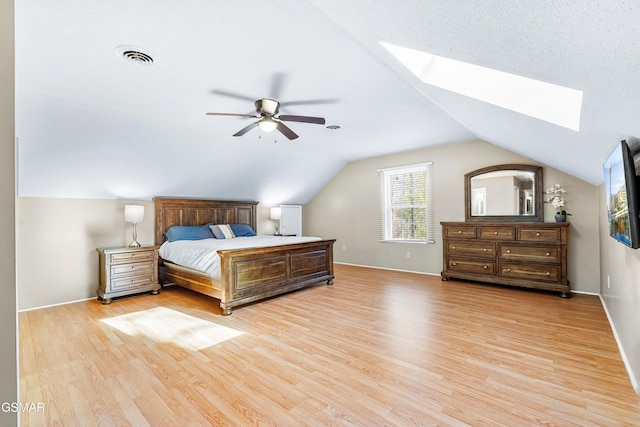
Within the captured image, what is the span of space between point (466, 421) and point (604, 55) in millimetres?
1751

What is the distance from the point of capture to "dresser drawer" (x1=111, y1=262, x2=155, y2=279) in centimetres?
383

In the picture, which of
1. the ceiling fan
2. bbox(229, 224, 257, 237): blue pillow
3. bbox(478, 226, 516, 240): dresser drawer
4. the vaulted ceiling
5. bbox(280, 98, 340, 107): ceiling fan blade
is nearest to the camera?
the vaulted ceiling

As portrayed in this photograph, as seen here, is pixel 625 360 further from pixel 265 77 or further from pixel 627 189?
pixel 265 77

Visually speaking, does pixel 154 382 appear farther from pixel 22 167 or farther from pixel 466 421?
pixel 22 167

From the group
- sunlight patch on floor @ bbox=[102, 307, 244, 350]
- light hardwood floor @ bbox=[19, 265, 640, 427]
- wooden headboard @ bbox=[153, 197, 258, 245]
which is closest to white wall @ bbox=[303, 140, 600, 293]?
light hardwood floor @ bbox=[19, 265, 640, 427]

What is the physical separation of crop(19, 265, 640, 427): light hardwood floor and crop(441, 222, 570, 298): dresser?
46cm

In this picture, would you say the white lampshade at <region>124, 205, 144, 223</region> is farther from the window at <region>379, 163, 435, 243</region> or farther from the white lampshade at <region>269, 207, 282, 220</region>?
the window at <region>379, 163, 435, 243</region>

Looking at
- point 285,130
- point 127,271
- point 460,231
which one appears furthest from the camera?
point 460,231

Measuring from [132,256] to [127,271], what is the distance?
206 mm

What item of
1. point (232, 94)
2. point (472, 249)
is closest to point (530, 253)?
point (472, 249)

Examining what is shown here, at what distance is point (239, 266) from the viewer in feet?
11.6

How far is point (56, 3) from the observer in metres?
1.56

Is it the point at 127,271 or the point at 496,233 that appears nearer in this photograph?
the point at 127,271

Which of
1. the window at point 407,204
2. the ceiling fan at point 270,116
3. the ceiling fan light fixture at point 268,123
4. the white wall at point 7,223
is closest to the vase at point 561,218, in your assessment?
the window at point 407,204
